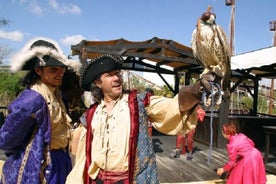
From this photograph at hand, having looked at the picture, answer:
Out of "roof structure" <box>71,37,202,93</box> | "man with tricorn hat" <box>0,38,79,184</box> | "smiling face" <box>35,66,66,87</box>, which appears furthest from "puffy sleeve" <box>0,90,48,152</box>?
"roof structure" <box>71,37,202,93</box>

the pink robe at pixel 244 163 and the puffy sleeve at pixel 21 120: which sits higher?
the puffy sleeve at pixel 21 120

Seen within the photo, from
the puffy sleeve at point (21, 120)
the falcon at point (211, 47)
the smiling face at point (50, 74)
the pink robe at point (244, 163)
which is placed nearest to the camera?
the falcon at point (211, 47)

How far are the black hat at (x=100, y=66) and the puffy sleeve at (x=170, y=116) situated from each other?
1.07 feet

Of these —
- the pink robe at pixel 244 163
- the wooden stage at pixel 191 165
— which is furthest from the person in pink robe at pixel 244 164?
the wooden stage at pixel 191 165

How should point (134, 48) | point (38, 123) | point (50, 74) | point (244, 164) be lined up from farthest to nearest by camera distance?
point (134, 48), point (244, 164), point (50, 74), point (38, 123)

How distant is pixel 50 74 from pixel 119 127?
0.66 metres

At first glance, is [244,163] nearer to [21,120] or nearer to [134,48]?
[21,120]

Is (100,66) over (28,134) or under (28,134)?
over

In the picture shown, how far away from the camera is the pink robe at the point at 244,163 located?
172 inches

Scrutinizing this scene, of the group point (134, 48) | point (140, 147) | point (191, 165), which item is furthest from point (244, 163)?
point (134, 48)

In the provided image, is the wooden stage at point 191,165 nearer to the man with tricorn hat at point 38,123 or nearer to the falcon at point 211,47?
the man with tricorn hat at point 38,123

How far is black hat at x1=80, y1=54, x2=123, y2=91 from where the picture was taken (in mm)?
2021

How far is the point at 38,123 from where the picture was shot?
2.05 metres

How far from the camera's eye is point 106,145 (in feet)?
6.40
